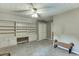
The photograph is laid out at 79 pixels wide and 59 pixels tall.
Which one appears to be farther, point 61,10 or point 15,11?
point 15,11

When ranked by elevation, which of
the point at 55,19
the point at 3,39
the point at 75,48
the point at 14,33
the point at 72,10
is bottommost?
the point at 75,48

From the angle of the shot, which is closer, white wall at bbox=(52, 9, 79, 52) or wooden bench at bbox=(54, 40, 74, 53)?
white wall at bbox=(52, 9, 79, 52)

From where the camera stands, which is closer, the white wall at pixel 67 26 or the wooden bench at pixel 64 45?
the white wall at pixel 67 26

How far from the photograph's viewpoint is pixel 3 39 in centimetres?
248

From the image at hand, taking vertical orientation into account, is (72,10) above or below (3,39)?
above

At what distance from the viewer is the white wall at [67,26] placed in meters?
1.67

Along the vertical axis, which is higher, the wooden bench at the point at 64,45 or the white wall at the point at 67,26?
the white wall at the point at 67,26

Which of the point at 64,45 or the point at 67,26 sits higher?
the point at 67,26

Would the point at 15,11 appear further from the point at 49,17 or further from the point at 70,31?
the point at 70,31

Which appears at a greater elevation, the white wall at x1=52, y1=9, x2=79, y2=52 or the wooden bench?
the white wall at x1=52, y1=9, x2=79, y2=52

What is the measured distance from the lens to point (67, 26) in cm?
185

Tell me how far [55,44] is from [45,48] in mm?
255

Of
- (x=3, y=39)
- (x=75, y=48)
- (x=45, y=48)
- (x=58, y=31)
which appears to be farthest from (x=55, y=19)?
(x=3, y=39)

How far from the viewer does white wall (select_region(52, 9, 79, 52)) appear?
167 centimetres
